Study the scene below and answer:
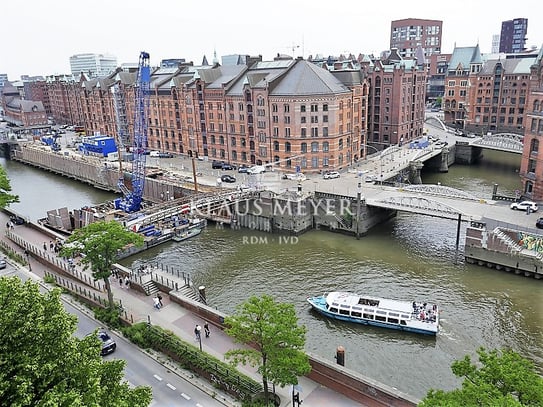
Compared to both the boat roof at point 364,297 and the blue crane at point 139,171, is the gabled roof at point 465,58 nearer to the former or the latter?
the blue crane at point 139,171

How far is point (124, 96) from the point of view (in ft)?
430

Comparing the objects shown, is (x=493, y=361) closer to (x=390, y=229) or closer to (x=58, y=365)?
(x=58, y=365)

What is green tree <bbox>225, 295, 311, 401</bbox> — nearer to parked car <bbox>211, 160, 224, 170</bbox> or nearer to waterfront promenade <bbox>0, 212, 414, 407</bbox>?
waterfront promenade <bbox>0, 212, 414, 407</bbox>

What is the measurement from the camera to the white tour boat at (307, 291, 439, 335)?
Result: 42.8m

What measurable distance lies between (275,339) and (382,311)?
18.7m

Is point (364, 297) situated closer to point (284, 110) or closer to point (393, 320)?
point (393, 320)

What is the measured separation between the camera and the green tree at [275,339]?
93.1 ft

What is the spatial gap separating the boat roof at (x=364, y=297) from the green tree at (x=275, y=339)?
1649 centimetres

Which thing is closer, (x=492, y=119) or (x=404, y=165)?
(x=404, y=165)

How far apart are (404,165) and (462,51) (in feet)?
236

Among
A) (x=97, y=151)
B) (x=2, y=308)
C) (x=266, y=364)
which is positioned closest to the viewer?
(x=2, y=308)

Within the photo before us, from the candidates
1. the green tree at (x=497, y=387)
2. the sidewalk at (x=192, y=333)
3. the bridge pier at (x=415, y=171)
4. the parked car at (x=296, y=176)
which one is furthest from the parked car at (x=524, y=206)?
the green tree at (x=497, y=387)

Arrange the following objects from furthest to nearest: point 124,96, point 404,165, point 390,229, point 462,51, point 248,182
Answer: point 462,51 → point 124,96 → point 404,165 → point 248,182 → point 390,229

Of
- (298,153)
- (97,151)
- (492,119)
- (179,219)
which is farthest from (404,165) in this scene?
(97,151)
